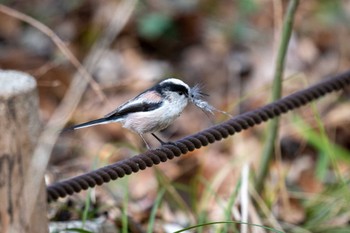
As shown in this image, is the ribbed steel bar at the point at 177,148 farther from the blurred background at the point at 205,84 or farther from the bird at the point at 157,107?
the blurred background at the point at 205,84

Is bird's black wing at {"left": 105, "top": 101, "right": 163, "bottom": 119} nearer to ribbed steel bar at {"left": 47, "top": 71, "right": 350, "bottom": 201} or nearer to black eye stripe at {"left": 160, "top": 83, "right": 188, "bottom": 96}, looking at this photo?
black eye stripe at {"left": 160, "top": 83, "right": 188, "bottom": 96}

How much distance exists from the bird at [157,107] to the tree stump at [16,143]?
415 mm

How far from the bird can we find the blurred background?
104cm

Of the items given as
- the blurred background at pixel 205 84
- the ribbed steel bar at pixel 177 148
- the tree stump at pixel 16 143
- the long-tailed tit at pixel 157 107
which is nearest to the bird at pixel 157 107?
the long-tailed tit at pixel 157 107

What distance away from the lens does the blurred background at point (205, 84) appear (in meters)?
4.09

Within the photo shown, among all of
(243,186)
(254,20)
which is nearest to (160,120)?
(243,186)

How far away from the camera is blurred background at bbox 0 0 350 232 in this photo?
409 centimetres

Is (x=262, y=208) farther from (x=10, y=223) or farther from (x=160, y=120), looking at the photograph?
(x=10, y=223)

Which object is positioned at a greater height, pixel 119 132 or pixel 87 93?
pixel 87 93

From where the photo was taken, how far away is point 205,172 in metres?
4.86

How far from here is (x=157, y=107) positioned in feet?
8.63

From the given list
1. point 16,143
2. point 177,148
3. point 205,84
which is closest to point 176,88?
point 177,148

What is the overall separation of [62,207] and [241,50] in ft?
12.7

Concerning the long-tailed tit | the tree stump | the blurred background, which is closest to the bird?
the long-tailed tit
